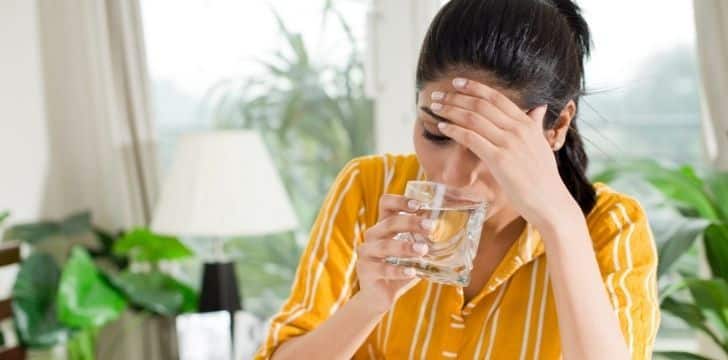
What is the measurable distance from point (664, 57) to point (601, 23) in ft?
0.57

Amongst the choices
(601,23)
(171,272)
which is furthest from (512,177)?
(171,272)

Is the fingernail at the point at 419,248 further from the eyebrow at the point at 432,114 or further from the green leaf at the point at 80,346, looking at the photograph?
the green leaf at the point at 80,346

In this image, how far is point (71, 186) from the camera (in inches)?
122

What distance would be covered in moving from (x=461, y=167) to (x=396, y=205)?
0.41 feet

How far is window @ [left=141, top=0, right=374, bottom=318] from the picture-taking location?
2771mm

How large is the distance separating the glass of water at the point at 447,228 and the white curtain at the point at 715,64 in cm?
129

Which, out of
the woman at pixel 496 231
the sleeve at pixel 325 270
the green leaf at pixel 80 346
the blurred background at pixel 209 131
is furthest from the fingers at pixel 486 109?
the green leaf at pixel 80 346

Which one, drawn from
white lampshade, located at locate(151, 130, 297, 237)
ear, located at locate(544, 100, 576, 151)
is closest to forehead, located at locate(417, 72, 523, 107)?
ear, located at locate(544, 100, 576, 151)

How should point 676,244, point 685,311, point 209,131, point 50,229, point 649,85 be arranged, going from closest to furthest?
point 676,244, point 685,311, point 649,85, point 209,131, point 50,229

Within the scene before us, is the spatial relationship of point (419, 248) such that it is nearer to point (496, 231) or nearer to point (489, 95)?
point (489, 95)

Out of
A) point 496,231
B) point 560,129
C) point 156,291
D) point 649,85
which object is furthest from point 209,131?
point 560,129

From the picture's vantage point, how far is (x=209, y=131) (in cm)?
267

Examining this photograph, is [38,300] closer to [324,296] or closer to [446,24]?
[324,296]

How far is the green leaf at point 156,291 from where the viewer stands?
2650mm
